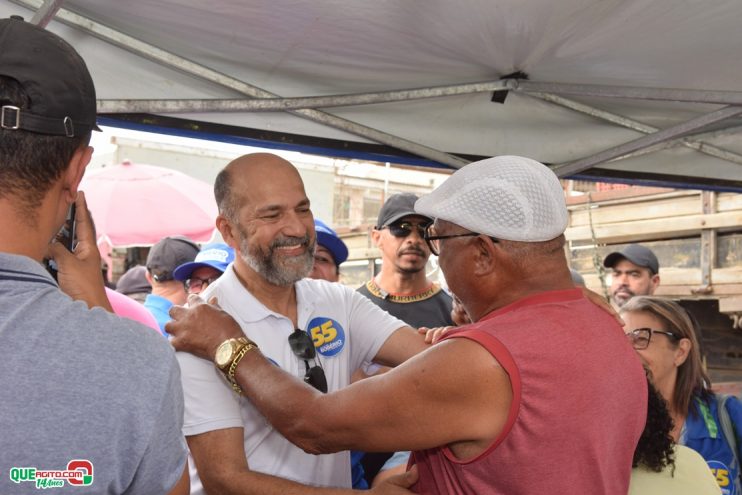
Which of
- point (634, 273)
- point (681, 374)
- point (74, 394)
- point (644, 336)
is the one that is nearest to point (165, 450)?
point (74, 394)

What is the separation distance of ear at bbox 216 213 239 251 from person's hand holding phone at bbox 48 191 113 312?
980 mm

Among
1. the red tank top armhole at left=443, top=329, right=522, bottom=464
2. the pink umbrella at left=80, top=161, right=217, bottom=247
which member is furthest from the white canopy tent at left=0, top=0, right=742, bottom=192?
the pink umbrella at left=80, top=161, right=217, bottom=247

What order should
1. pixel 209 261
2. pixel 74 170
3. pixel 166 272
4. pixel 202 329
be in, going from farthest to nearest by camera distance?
pixel 166 272 < pixel 209 261 < pixel 202 329 < pixel 74 170

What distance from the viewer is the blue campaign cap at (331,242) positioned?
13.8 ft

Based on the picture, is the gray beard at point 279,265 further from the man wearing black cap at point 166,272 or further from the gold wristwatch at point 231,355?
the man wearing black cap at point 166,272

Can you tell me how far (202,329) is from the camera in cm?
201

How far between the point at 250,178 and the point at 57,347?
4.70ft

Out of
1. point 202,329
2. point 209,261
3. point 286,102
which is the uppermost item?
point 286,102

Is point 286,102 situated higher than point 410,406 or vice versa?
point 286,102

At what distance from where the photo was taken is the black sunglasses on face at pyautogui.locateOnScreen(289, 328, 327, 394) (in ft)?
7.17

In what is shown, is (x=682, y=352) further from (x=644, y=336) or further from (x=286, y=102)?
(x=286, y=102)

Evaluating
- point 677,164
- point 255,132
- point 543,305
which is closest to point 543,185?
point 543,305

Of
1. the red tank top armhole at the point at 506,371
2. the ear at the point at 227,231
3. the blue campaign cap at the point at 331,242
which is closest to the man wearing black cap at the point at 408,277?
the blue campaign cap at the point at 331,242

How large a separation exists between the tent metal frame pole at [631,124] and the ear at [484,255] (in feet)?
5.89
